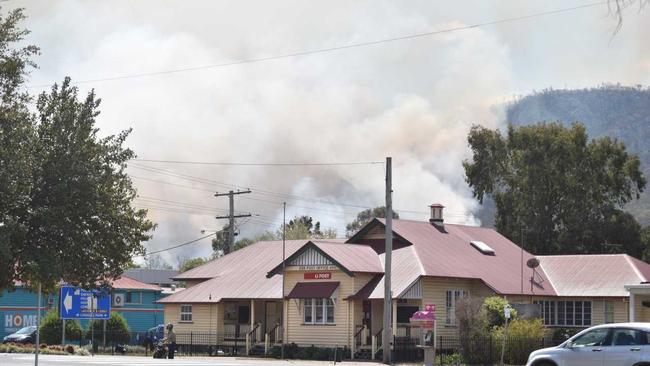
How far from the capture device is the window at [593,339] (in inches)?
1016

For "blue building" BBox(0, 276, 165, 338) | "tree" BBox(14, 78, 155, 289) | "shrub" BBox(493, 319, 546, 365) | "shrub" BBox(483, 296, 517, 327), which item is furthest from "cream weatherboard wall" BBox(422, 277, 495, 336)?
"blue building" BBox(0, 276, 165, 338)

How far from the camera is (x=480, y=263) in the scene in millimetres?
54969

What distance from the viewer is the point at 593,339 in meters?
26.0

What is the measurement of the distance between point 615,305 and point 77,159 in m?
33.4

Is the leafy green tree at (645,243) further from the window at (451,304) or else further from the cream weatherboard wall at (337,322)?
the cream weatherboard wall at (337,322)

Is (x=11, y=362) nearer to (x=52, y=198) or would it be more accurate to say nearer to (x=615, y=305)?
(x=52, y=198)

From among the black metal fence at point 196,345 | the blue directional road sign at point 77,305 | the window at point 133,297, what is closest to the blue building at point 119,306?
the window at point 133,297

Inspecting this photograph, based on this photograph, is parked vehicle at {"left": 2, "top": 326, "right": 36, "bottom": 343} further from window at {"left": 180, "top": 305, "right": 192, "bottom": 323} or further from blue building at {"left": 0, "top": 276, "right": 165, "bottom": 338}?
window at {"left": 180, "top": 305, "right": 192, "bottom": 323}

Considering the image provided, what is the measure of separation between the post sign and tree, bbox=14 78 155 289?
2210 cm

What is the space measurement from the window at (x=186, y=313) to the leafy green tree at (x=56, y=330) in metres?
9.10

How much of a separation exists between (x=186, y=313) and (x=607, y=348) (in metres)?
35.7

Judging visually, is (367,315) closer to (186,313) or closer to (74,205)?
(186,313)

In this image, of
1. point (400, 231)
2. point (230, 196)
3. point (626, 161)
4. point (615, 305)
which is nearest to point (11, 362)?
point (400, 231)

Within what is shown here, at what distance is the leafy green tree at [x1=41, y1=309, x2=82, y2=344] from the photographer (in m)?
63.4
